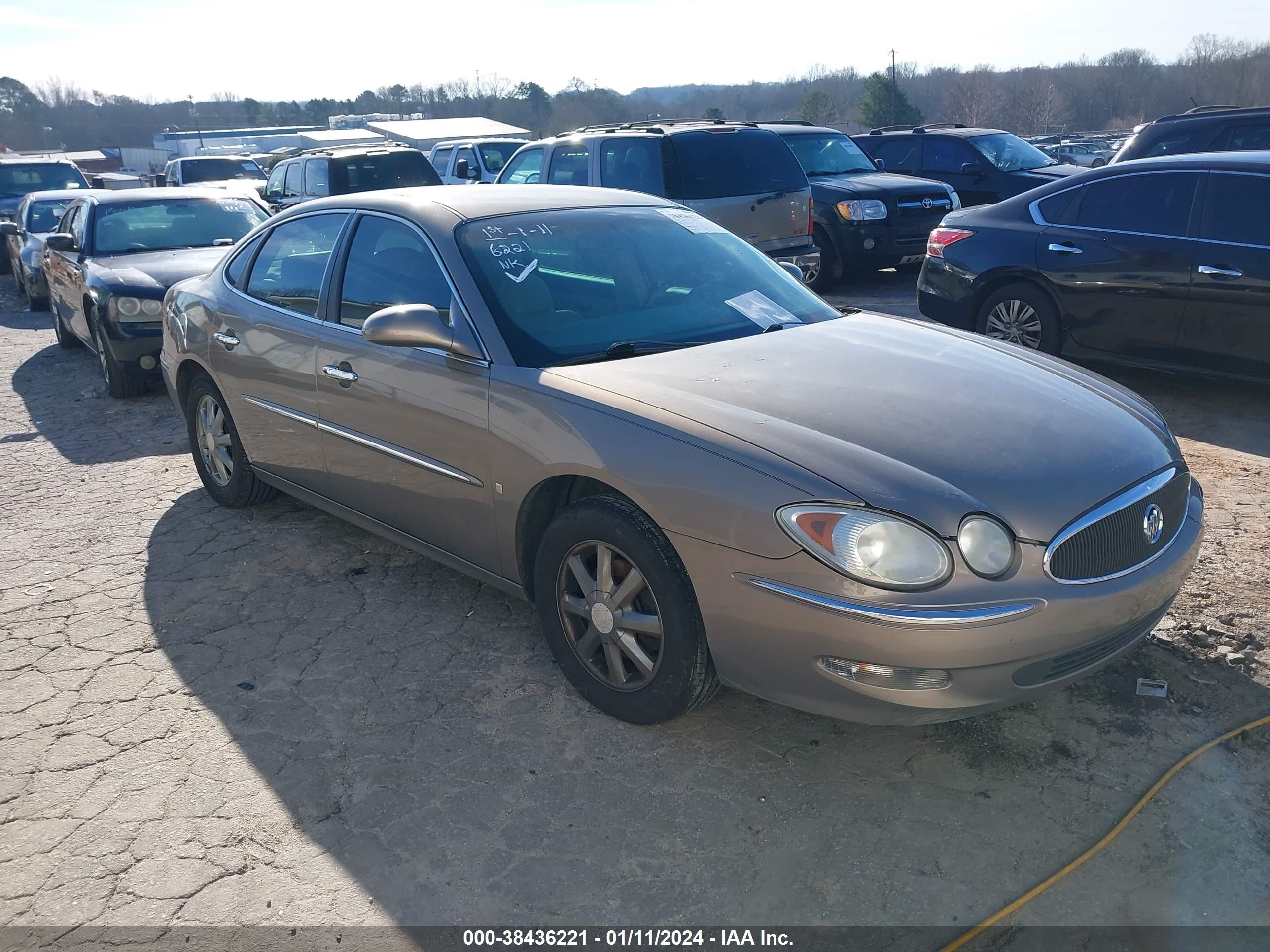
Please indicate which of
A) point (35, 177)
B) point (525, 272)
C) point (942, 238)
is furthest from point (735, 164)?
point (35, 177)

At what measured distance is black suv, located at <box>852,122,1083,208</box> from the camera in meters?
13.2

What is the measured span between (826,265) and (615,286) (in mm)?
8136

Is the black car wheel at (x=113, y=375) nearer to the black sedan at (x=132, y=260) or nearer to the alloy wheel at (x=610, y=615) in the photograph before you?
the black sedan at (x=132, y=260)

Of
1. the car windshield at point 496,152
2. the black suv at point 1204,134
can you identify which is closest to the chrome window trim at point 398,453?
the black suv at point 1204,134

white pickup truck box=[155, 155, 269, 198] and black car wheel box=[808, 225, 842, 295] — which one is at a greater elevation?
white pickup truck box=[155, 155, 269, 198]

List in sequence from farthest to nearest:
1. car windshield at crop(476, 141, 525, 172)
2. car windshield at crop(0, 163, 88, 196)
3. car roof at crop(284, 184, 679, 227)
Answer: car windshield at crop(476, 141, 525, 172) → car windshield at crop(0, 163, 88, 196) → car roof at crop(284, 184, 679, 227)

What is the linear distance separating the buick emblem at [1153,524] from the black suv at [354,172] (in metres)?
12.8

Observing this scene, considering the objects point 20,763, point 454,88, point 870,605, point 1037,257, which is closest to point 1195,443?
point 1037,257

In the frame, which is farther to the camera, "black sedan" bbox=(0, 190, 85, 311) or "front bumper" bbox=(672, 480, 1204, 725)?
"black sedan" bbox=(0, 190, 85, 311)

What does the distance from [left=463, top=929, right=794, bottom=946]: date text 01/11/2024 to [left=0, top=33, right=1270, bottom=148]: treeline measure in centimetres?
6834

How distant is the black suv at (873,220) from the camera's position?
11258mm

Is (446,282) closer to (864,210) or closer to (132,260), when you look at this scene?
(132,260)

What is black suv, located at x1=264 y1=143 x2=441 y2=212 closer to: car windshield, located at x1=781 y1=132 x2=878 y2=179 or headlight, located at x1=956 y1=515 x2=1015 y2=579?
car windshield, located at x1=781 y1=132 x2=878 y2=179

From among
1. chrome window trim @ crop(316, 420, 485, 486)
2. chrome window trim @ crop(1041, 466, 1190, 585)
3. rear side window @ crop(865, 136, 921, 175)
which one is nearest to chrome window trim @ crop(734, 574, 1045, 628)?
chrome window trim @ crop(1041, 466, 1190, 585)
